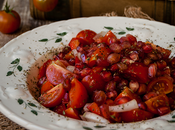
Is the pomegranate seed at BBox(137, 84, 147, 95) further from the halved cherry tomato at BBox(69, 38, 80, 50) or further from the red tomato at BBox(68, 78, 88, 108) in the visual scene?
the halved cherry tomato at BBox(69, 38, 80, 50)

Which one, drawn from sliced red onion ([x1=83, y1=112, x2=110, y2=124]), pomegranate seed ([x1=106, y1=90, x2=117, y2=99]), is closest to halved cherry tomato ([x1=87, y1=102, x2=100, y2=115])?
sliced red onion ([x1=83, y1=112, x2=110, y2=124])

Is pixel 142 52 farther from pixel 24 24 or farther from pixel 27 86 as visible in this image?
pixel 24 24

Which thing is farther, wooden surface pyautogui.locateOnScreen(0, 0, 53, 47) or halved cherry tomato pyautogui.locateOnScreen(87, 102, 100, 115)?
wooden surface pyautogui.locateOnScreen(0, 0, 53, 47)

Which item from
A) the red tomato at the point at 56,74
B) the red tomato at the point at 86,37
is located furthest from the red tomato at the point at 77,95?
the red tomato at the point at 86,37

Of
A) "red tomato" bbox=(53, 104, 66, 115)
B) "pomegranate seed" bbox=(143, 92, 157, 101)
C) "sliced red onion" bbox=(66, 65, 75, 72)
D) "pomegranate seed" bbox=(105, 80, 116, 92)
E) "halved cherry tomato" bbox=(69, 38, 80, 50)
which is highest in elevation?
"halved cherry tomato" bbox=(69, 38, 80, 50)

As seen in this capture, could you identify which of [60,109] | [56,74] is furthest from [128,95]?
[56,74]
